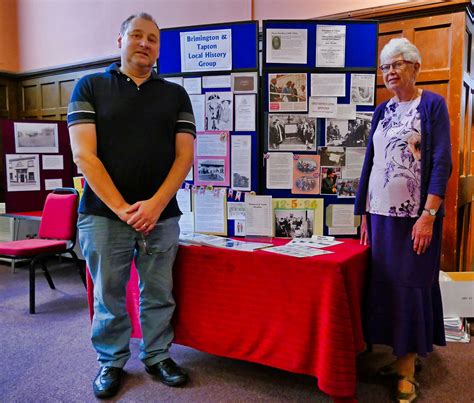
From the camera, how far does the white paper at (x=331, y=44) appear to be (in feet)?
6.89

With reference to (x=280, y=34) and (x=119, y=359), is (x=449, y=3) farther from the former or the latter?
(x=119, y=359)

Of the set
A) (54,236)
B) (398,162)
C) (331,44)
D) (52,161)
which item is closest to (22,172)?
(52,161)

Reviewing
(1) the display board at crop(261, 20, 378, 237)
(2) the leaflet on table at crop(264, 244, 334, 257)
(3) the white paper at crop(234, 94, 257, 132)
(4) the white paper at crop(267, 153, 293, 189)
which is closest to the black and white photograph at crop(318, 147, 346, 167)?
(1) the display board at crop(261, 20, 378, 237)

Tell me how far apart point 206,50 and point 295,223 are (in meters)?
1.04

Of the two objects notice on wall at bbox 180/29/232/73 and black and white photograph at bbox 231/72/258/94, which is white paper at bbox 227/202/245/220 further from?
notice on wall at bbox 180/29/232/73

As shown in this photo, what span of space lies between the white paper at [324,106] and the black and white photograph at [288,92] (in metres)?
0.05

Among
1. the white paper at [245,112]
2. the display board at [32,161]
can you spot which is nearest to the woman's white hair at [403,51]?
the white paper at [245,112]

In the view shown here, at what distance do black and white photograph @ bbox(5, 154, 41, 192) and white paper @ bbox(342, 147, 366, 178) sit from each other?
3.24 m

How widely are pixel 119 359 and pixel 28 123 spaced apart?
3.03 m

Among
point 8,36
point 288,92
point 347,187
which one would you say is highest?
point 8,36

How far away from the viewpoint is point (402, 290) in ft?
5.61

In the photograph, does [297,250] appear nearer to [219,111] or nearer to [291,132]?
[291,132]

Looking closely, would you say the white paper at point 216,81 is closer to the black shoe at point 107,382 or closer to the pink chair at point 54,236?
the black shoe at point 107,382

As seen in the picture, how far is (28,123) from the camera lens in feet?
13.3
